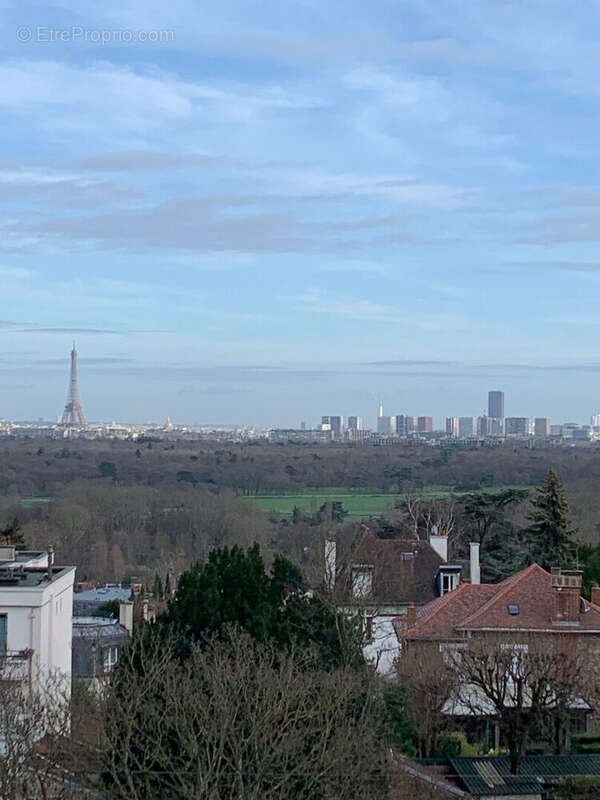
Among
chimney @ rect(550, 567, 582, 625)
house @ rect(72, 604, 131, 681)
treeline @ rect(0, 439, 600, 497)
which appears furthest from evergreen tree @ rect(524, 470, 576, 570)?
treeline @ rect(0, 439, 600, 497)

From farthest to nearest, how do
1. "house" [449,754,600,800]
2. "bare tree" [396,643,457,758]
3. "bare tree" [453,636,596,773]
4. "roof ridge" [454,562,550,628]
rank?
"roof ridge" [454,562,550,628] → "bare tree" [396,643,457,758] → "bare tree" [453,636,596,773] → "house" [449,754,600,800]

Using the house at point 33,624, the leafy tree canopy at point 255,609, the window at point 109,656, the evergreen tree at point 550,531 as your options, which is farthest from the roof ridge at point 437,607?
the evergreen tree at point 550,531

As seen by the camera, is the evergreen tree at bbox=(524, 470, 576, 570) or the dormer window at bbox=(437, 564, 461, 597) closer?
the dormer window at bbox=(437, 564, 461, 597)

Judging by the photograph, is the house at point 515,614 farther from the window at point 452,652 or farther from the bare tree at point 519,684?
the bare tree at point 519,684

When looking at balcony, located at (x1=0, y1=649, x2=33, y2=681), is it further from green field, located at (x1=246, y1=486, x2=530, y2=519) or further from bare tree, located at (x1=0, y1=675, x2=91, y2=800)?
green field, located at (x1=246, y1=486, x2=530, y2=519)

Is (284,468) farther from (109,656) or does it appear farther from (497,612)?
(497,612)

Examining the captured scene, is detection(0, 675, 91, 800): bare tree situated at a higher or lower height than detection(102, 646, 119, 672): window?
higher

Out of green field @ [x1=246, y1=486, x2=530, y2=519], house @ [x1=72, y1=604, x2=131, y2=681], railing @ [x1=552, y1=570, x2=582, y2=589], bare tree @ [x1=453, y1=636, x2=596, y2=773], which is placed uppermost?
railing @ [x1=552, y1=570, x2=582, y2=589]
